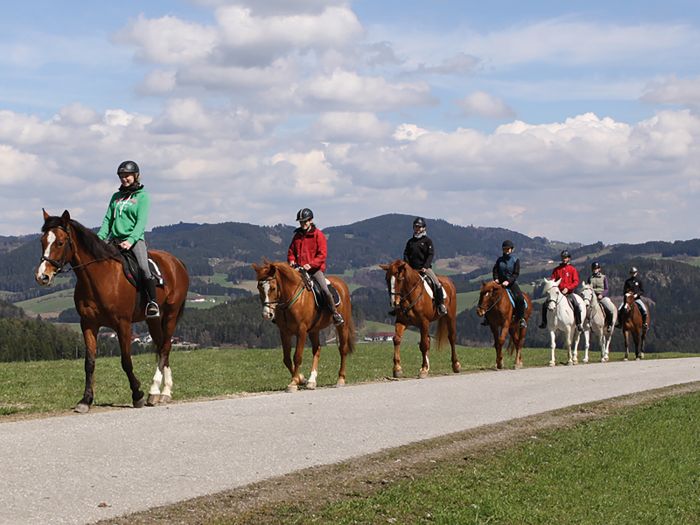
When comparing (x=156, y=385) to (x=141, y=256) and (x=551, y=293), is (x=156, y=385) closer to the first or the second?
(x=141, y=256)

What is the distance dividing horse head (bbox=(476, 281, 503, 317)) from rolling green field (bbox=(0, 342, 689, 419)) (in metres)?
2.21

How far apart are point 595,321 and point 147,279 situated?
25.3m

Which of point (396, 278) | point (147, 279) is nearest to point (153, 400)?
point (147, 279)

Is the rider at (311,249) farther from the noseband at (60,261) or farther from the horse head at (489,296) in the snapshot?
the horse head at (489,296)

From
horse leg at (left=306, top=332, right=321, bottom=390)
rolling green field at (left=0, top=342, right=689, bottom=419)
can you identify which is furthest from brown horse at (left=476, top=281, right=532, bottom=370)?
Answer: horse leg at (left=306, top=332, right=321, bottom=390)

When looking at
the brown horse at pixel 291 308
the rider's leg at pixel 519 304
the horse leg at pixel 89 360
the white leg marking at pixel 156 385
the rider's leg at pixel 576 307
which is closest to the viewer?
the horse leg at pixel 89 360

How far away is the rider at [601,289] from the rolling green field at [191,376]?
12.2ft

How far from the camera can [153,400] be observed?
51.0 ft

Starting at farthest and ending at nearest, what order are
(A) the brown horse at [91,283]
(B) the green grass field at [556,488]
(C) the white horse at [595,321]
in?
(C) the white horse at [595,321] < (A) the brown horse at [91,283] < (B) the green grass field at [556,488]

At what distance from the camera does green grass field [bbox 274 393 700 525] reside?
8734mm

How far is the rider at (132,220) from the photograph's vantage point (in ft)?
48.9

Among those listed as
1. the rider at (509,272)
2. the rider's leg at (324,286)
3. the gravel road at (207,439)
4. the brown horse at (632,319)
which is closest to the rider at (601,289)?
the brown horse at (632,319)

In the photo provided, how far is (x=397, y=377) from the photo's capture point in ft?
76.8

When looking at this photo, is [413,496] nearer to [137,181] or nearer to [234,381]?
[137,181]
